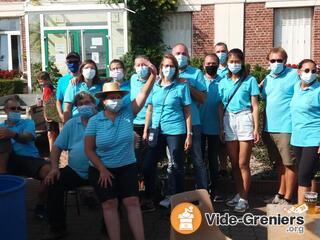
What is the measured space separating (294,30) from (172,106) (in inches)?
506

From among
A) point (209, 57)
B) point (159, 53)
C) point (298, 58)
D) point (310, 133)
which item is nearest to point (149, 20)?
point (159, 53)

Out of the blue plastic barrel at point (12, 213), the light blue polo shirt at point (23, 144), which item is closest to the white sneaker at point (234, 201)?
the light blue polo shirt at point (23, 144)

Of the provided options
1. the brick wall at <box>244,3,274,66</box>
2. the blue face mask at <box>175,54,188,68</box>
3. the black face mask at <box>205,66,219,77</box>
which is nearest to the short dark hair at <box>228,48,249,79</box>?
the black face mask at <box>205,66,219,77</box>

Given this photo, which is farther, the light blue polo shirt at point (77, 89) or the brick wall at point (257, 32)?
the brick wall at point (257, 32)

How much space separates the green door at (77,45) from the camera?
16562 millimetres

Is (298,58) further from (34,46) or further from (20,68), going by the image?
(20,68)

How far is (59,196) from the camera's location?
4.98 meters

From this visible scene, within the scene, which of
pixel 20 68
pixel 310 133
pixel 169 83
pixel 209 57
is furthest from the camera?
pixel 20 68

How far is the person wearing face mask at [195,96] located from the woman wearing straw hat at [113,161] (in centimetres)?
125

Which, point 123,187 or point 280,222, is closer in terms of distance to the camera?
point 280,222

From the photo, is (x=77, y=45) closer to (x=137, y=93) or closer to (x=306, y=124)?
(x=137, y=93)

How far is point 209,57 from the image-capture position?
5.97 m

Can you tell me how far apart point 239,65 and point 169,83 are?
88 centimetres

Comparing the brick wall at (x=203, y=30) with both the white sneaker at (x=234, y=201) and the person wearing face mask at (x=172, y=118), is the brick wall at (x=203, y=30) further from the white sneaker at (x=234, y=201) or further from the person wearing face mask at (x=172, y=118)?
the person wearing face mask at (x=172, y=118)
